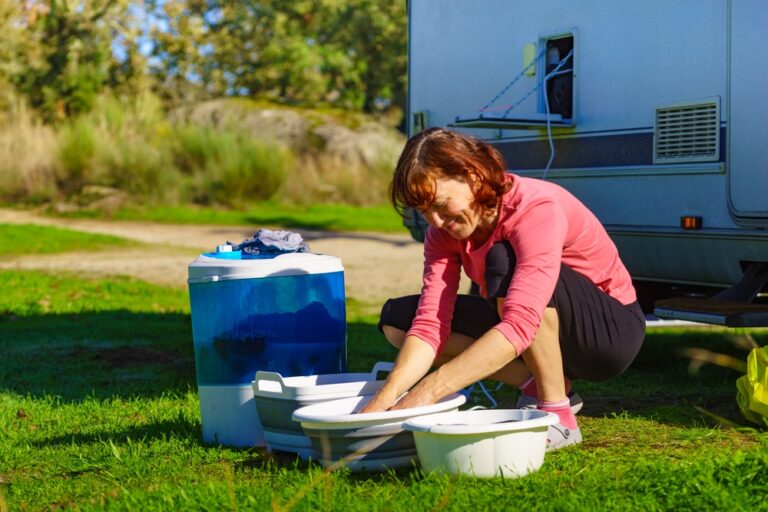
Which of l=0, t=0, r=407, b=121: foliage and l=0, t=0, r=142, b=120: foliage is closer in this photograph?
l=0, t=0, r=142, b=120: foliage

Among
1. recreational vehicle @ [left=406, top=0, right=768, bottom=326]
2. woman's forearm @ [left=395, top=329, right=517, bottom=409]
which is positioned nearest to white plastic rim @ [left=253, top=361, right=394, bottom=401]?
woman's forearm @ [left=395, top=329, right=517, bottom=409]

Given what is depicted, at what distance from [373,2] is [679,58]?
2176 centimetres

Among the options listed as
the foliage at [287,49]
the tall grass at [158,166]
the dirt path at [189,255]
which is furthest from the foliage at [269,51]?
the dirt path at [189,255]

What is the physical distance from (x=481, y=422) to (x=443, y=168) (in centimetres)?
82

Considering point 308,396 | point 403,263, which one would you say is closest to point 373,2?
point 403,263

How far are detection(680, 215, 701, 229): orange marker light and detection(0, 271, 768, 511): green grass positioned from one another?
793 mm

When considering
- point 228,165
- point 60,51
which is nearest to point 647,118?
point 228,165

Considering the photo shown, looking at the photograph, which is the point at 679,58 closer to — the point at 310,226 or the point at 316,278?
the point at 316,278

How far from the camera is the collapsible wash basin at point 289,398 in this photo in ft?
12.2

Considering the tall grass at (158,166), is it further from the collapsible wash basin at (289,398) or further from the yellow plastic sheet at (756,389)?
the yellow plastic sheet at (756,389)

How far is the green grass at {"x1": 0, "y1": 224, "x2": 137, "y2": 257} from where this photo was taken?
12.5m

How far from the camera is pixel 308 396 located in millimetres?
3703

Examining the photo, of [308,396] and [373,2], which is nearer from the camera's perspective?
[308,396]

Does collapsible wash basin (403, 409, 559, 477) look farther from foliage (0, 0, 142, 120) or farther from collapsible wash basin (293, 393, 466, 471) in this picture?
foliage (0, 0, 142, 120)
